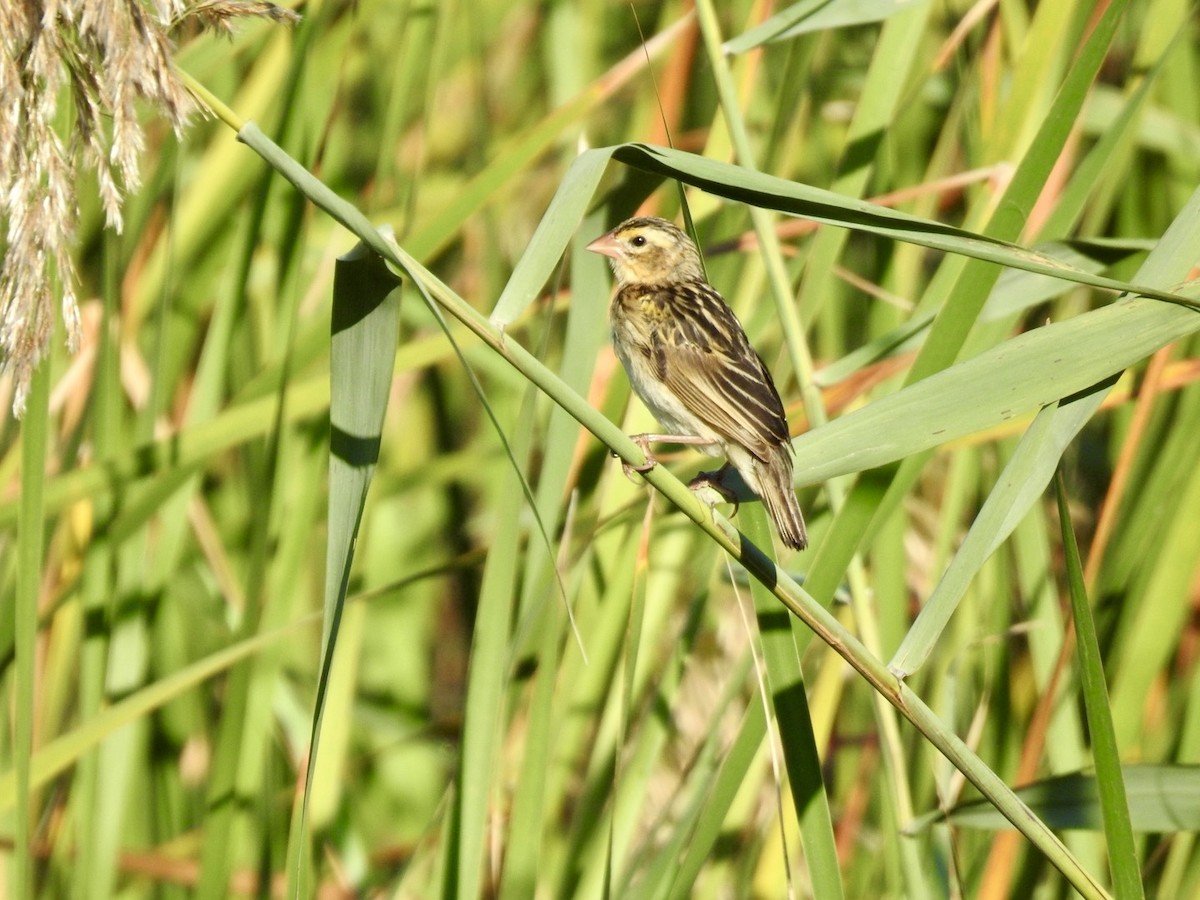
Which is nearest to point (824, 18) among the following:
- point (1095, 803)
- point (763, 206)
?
point (763, 206)

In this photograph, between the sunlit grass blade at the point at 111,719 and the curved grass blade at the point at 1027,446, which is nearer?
the curved grass blade at the point at 1027,446

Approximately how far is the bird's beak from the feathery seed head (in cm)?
24

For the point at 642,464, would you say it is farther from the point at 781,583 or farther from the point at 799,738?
the point at 799,738

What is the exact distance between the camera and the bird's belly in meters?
2.42

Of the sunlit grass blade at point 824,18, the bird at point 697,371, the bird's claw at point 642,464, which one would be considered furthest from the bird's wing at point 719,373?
the sunlit grass blade at point 824,18

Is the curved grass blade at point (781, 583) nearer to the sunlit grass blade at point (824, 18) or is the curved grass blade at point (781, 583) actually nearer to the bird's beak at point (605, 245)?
the bird's beak at point (605, 245)

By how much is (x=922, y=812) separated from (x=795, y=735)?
935mm

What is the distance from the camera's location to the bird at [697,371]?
210 cm

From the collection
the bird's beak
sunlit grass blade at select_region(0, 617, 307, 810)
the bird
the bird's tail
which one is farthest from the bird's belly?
sunlit grass blade at select_region(0, 617, 307, 810)

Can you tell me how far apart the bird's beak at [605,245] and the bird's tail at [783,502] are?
429 mm

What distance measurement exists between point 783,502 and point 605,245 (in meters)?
0.55

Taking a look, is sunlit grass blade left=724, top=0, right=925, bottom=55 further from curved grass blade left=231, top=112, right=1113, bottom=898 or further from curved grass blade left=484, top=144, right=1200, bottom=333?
curved grass blade left=231, top=112, right=1113, bottom=898

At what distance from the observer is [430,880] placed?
231cm

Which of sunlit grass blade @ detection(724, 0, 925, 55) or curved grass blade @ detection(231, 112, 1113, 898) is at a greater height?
sunlit grass blade @ detection(724, 0, 925, 55)
